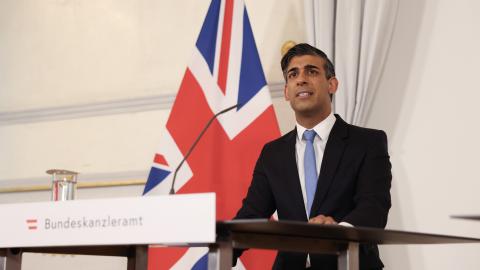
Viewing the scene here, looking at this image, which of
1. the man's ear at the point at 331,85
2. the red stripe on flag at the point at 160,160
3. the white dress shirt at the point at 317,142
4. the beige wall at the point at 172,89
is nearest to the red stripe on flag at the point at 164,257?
the red stripe on flag at the point at 160,160

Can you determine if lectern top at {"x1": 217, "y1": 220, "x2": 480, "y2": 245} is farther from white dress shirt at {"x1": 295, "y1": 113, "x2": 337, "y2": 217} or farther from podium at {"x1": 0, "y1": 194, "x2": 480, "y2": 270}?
white dress shirt at {"x1": 295, "y1": 113, "x2": 337, "y2": 217}

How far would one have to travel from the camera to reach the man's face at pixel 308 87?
3.09 metres

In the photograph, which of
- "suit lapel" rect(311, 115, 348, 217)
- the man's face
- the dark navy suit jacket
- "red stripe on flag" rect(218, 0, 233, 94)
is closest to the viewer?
the dark navy suit jacket

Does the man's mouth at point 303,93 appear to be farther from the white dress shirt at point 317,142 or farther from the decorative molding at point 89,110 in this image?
the decorative molding at point 89,110

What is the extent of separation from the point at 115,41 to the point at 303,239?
2.94 metres

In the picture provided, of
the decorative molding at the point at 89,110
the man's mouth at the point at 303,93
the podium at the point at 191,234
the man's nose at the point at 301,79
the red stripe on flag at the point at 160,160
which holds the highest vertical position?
the decorative molding at the point at 89,110

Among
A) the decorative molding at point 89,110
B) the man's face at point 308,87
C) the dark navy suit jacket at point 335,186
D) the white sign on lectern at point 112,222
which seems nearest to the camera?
the white sign on lectern at point 112,222

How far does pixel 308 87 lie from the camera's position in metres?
3.12

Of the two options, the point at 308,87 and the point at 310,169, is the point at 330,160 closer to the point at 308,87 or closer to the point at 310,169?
the point at 310,169

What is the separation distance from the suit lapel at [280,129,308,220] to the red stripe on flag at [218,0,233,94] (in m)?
1.01

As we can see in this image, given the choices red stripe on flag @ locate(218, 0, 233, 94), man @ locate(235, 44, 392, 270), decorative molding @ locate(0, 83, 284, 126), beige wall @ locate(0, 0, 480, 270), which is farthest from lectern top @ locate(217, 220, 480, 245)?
decorative molding @ locate(0, 83, 284, 126)

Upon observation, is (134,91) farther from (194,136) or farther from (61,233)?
(61,233)

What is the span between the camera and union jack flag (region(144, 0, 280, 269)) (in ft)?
12.2

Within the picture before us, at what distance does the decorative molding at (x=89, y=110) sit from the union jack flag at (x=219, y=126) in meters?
0.56
